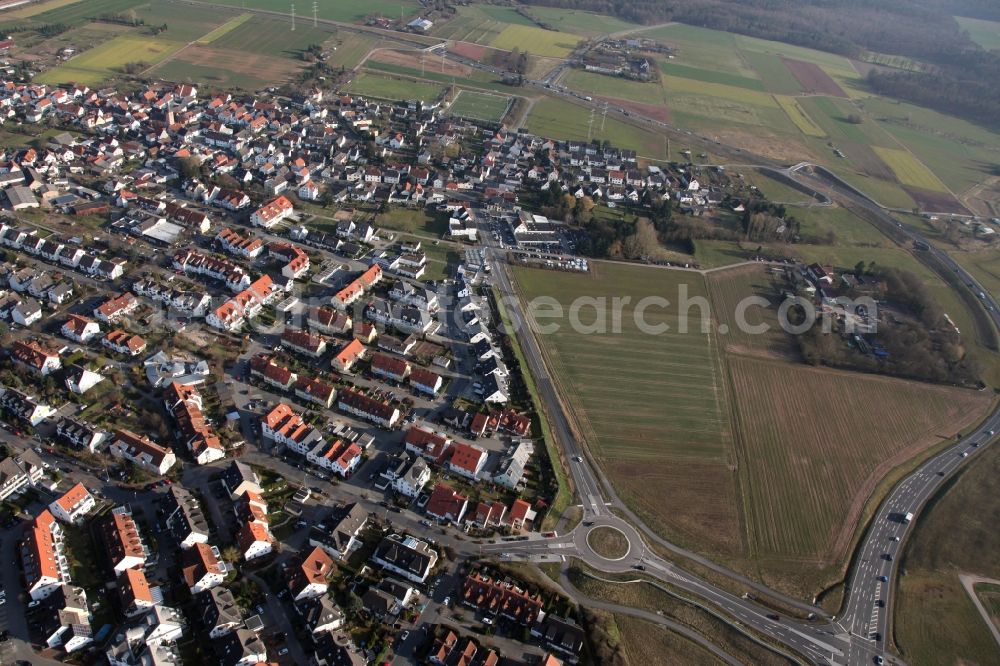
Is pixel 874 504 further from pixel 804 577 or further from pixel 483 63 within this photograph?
pixel 483 63

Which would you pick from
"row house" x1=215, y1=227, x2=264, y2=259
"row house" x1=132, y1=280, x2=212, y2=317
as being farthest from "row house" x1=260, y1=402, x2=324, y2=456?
"row house" x1=215, y1=227, x2=264, y2=259

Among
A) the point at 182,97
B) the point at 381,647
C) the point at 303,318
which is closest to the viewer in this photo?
the point at 381,647

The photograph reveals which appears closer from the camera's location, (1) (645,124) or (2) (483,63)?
(1) (645,124)

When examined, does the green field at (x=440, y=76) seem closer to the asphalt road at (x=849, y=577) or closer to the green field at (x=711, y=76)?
the green field at (x=711, y=76)

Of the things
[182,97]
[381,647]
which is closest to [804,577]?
[381,647]

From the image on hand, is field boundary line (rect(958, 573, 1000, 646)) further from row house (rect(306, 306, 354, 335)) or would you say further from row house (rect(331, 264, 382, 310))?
row house (rect(331, 264, 382, 310))
